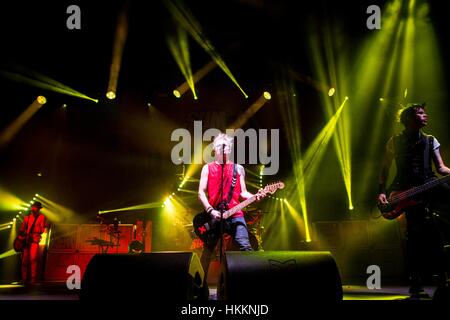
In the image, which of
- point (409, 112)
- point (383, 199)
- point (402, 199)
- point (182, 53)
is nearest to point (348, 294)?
point (383, 199)

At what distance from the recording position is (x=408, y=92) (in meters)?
10.2

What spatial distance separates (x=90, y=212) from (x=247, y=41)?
9073 mm

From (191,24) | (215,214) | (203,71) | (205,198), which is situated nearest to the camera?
(215,214)

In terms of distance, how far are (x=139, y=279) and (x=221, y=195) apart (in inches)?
A: 83.5

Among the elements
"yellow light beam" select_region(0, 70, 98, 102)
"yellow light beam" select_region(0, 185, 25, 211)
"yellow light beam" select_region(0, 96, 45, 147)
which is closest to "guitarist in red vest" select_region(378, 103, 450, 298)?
"yellow light beam" select_region(0, 70, 98, 102)

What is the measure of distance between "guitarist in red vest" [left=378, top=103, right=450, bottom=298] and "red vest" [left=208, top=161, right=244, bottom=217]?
72.6 inches

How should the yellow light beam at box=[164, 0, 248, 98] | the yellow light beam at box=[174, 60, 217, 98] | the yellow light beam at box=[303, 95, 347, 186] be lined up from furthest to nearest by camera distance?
the yellow light beam at box=[303, 95, 347, 186] < the yellow light beam at box=[174, 60, 217, 98] < the yellow light beam at box=[164, 0, 248, 98]

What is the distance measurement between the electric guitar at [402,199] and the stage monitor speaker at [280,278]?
1.46m

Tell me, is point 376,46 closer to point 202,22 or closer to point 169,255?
point 202,22

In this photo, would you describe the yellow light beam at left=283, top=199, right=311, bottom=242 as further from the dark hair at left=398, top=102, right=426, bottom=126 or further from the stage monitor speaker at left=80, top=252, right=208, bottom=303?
the stage monitor speaker at left=80, top=252, right=208, bottom=303

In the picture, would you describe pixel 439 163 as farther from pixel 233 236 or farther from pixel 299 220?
pixel 299 220

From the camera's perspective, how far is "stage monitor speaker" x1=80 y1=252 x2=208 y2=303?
2570mm

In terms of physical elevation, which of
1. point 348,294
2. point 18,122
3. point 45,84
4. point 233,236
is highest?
point 45,84

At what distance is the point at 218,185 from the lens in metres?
4.75
